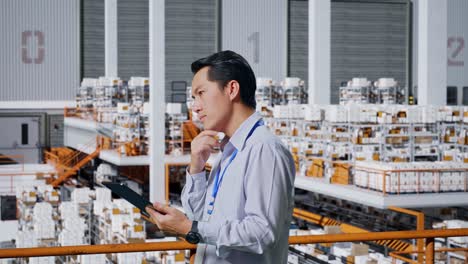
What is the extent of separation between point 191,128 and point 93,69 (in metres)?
11.9

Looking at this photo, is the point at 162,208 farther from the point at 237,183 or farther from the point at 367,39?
the point at 367,39

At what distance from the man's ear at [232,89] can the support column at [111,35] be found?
95.0 feet

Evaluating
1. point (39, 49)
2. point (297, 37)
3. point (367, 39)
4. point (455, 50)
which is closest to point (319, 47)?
point (297, 37)

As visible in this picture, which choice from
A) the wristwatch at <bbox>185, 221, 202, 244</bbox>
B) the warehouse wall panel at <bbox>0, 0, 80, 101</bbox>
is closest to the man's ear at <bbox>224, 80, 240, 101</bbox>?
the wristwatch at <bbox>185, 221, 202, 244</bbox>

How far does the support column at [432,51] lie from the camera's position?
1784 centimetres

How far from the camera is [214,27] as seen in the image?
3462cm

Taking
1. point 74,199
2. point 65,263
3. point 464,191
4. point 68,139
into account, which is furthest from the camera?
point 68,139

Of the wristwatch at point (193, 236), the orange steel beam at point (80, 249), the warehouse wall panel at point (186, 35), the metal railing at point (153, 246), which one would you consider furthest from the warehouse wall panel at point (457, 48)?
the wristwatch at point (193, 236)

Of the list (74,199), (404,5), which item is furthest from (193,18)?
(74,199)

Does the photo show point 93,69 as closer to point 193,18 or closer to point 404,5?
point 193,18

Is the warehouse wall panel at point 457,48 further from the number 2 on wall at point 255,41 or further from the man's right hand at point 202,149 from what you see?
the man's right hand at point 202,149

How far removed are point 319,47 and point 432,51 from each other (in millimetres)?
3317

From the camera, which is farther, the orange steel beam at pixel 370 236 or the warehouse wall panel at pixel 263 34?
the warehouse wall panel at pixel 263 34

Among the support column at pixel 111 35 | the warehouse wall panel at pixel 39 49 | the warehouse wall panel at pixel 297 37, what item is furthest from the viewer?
the warehouse wall panel at pixel 297 37
